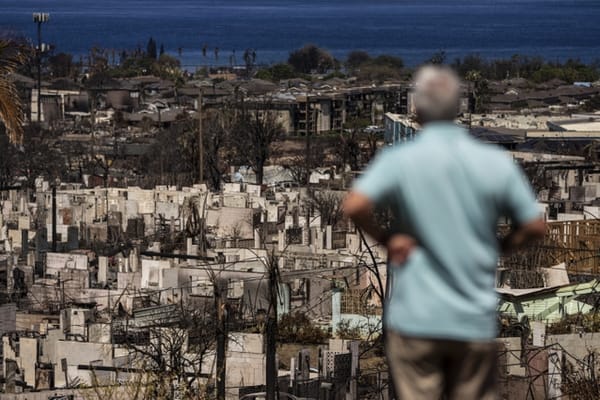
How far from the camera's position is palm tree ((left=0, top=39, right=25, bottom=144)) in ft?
30.1

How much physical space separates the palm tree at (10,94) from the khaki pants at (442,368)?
5776 mm

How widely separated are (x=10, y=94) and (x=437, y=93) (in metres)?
5.87

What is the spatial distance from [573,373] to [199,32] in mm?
159711

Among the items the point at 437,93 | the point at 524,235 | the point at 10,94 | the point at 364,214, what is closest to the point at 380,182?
the point at 364,214

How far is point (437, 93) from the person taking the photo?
11.8 ft

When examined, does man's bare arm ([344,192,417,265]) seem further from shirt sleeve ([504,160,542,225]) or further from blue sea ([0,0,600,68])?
blue sea ([0,0,600,68])

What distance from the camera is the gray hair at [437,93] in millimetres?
3576

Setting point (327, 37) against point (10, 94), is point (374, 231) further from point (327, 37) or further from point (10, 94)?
point (327, 37)

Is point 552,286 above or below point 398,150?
below

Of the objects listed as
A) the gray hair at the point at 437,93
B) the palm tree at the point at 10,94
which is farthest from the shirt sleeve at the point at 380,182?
the palm tree at the point at 10,94

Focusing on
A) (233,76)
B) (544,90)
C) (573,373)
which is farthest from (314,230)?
(233,76)

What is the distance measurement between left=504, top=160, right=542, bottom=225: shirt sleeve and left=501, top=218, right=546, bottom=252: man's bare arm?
0.6 inches

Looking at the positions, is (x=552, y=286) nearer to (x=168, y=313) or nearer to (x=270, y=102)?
(x=168, y=313)

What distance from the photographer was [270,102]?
189ft
